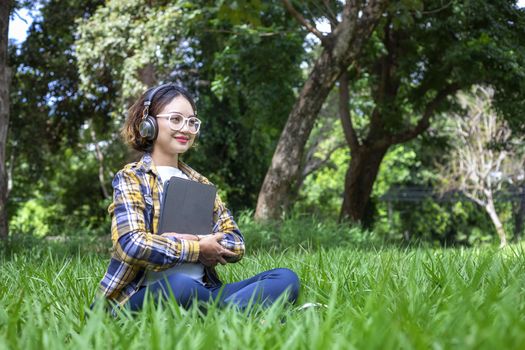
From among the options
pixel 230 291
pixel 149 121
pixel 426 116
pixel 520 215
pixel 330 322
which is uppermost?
pixel 426 116

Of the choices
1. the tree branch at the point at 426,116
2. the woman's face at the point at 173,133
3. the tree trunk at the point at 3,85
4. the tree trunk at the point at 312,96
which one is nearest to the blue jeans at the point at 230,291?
the woman's face at the point at 173,133

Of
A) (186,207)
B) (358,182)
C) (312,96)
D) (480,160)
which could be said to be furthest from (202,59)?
(186,207)

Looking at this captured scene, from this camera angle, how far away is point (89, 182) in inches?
824

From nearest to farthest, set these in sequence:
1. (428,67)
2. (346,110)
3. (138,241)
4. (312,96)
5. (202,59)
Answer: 1. (138,241)
2. (312,96)
3. (428,67)
4. (346,110)
5. (202,59)

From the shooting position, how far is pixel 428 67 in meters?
11.8

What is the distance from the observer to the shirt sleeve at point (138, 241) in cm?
249

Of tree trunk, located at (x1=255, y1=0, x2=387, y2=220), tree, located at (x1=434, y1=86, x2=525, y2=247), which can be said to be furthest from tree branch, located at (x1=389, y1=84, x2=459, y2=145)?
tree, located at (x1=434, y1=86, x2=525, y2=247)

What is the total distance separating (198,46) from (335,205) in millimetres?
16463

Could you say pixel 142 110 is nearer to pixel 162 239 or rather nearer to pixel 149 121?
pixel 149 121

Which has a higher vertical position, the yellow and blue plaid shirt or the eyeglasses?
the eyeglasses

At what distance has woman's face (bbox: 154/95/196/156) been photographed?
2.84m

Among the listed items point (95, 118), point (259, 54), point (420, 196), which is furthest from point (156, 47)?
point (420, 196)

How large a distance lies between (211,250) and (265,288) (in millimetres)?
282

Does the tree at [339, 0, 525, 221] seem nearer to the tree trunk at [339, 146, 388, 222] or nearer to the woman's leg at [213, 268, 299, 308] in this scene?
the tree trunk at [339, 146, 388, 222]
